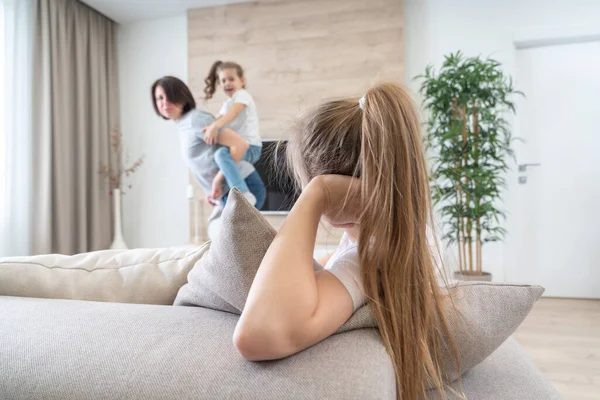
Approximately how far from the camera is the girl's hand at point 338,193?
2.29ft

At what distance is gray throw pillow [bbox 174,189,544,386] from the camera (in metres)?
0.65

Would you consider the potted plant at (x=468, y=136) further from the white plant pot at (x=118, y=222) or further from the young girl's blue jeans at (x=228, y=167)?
the white plant pot at (x=118, y=222)

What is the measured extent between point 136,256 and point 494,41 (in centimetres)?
349

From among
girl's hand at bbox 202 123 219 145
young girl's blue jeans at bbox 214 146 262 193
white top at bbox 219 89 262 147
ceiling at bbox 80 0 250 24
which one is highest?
ceiling at bbox 80 0 250 24

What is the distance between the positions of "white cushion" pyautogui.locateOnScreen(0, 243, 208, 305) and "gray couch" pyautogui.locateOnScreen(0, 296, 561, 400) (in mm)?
153

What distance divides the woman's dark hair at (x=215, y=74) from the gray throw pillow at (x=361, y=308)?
3029 millimetres

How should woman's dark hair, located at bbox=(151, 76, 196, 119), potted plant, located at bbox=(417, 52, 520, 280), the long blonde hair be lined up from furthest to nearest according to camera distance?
woman's dark hair, located at bbox=(151, 76, 196, 119)
potted plant, located at bbox=(417, 52, 520, 280)
the long blonde hair

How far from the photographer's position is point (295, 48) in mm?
3818

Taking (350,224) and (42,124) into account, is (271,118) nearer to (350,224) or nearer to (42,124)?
(42,124)

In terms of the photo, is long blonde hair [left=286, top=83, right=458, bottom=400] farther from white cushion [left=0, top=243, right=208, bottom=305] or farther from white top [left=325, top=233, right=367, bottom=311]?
white cushion [left=0, top=243, right=208, bottom=305]

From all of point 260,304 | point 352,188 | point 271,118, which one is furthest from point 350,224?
point 271,118

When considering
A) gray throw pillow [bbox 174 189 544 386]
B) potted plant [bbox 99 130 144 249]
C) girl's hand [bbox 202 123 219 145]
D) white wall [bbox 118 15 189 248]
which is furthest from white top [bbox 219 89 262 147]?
gray throw pillow [bbox 174 189 544 386]

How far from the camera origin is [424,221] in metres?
0.68

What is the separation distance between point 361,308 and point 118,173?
4.13m
